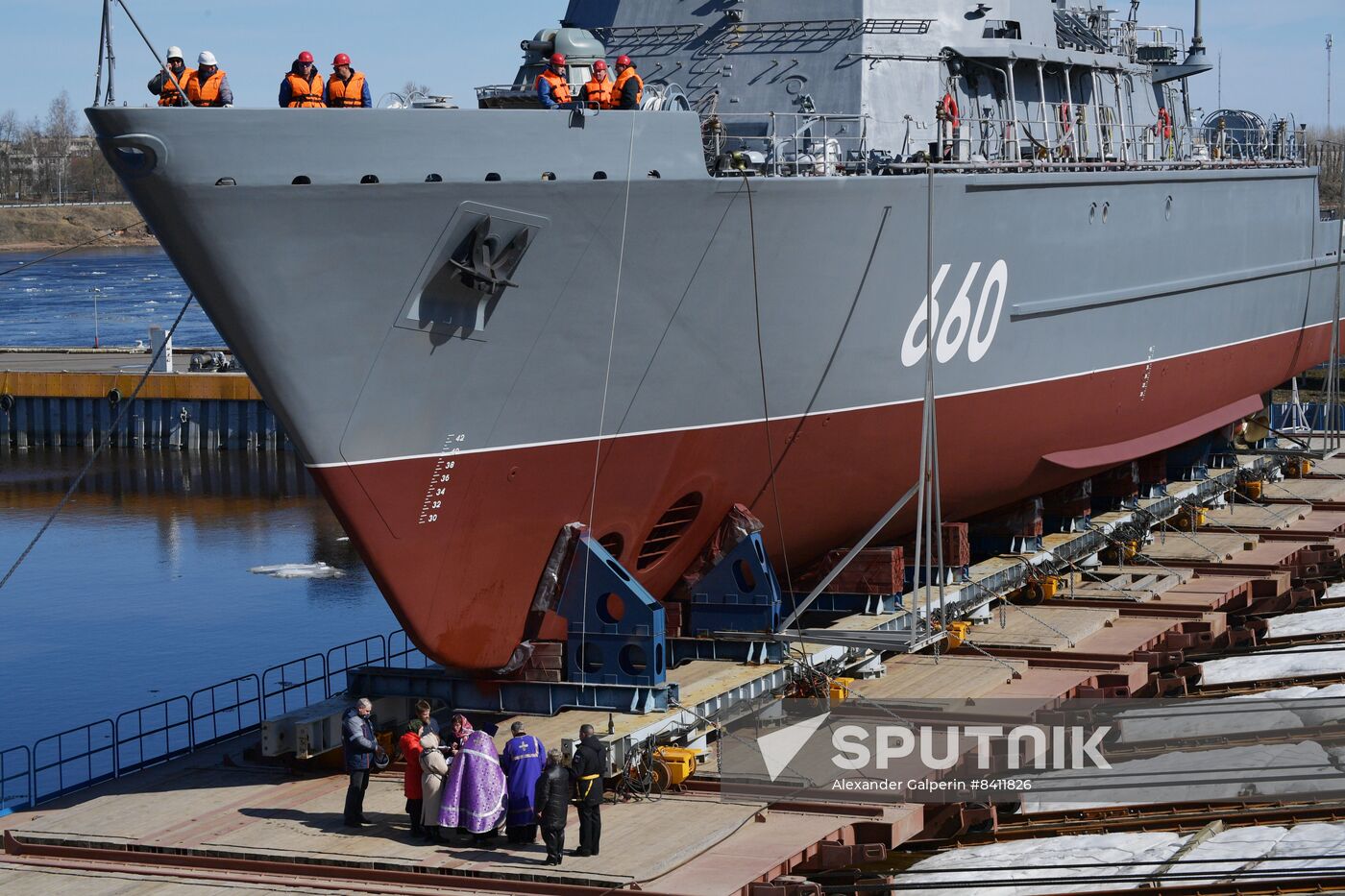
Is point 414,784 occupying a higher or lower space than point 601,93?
lower

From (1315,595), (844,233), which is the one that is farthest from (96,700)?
(1315,595)

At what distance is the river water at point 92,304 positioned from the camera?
63.7m

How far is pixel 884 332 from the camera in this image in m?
12.9

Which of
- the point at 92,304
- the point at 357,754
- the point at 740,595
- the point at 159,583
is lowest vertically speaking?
the point at 159,583

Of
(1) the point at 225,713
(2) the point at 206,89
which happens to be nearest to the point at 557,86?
(2) the point at 206,89

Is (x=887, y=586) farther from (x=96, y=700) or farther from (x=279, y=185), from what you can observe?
(x=96, y=700)

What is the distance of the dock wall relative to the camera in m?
38.2

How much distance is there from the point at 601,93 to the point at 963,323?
4.20 meters

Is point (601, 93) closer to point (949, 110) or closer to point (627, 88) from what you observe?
point (627, 88)

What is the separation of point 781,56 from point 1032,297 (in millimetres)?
3087

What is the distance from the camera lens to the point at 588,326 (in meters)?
10.7

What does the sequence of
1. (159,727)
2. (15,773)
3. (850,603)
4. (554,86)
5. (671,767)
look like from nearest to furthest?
(671,767), (554,86), (850,603), (15,773), (159,727)

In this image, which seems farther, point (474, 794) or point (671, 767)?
point (671, 767)

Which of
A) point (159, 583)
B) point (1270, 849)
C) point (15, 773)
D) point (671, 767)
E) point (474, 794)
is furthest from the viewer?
point (159, 583)
